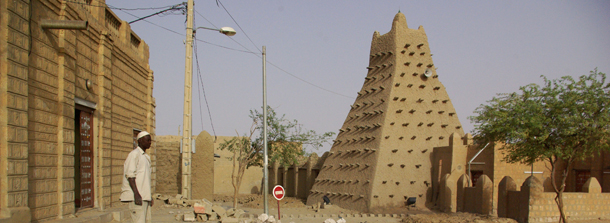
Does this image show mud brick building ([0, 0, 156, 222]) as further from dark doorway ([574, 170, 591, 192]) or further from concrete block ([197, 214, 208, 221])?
dark doorway ([574, 170, 591, 192])

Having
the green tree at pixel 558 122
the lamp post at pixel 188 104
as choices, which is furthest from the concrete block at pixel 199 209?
the green tree at pixel 558 122

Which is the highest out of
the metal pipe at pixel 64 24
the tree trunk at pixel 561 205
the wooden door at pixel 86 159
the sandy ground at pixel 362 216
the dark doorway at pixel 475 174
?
→ the metal pipe at pixel 64 24

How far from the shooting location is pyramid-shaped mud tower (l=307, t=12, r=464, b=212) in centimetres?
2142

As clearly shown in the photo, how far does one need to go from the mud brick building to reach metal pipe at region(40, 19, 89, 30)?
0.08 ft

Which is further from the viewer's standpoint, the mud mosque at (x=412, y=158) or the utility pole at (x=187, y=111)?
the mud mosque at (x=412, y=158)

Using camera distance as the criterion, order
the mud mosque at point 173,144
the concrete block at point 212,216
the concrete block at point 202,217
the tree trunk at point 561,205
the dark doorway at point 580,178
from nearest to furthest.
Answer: the mud mosque at point 173,144 < the concrete block at point 202,217 < the concrete block at point 212,216 < the tree trunk at point 561,205 < the dark doorway at point 580,178

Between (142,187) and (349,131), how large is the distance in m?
18.9

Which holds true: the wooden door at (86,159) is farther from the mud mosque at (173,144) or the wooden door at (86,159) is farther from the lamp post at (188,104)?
the lamp post at (188,104)

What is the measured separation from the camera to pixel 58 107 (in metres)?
9.95

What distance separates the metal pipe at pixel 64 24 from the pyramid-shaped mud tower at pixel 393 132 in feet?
47.5

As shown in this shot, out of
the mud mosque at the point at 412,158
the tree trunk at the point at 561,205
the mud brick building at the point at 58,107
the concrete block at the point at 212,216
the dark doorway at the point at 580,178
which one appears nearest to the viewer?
the mud brick building at the point at 58,107

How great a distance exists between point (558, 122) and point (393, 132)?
7939mm

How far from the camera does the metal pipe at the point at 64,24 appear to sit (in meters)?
8.95

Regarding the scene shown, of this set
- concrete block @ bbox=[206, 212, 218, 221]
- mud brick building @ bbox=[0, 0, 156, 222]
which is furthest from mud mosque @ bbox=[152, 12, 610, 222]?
concrete block @ bbox=[206, 212, 218, 221]
